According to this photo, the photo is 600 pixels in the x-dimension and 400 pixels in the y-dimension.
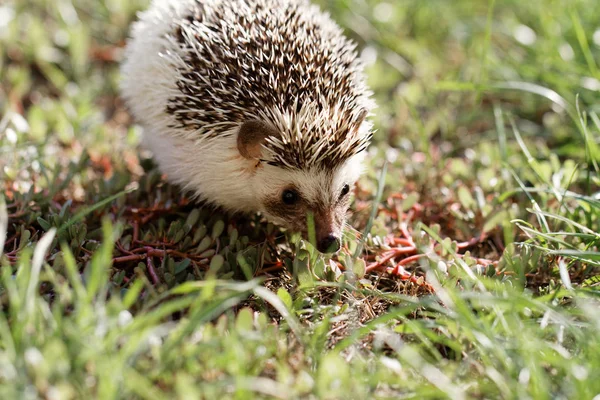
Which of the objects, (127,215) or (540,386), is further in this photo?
(127,215)

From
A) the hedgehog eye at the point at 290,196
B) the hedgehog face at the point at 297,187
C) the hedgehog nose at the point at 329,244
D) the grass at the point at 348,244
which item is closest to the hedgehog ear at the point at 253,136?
the hedgehog face at the point at 297,187

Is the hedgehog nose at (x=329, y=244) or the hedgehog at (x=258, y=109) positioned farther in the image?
the hedgehog at (x=258, y=109)

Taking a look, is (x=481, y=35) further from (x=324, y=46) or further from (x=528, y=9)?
(x=324, y=46)

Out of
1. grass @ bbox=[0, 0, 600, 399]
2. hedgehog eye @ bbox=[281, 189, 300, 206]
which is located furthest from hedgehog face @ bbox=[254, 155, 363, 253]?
grass @ bbox=[0, 0, 600, 399]

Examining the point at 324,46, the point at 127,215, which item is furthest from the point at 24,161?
the point at 324,46

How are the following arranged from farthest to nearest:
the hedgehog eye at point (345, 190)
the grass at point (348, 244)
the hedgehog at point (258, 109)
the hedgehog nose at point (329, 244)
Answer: the hedgehog eye at point (345, 190) → the hedgehog at point (258, 109) → the hedgehog nose at point (329, 244) → the grass at point (348, 244)

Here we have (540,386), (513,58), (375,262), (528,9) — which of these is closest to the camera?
(540,386)

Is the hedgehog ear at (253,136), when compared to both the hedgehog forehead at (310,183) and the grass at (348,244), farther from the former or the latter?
the grass at (348,244)
